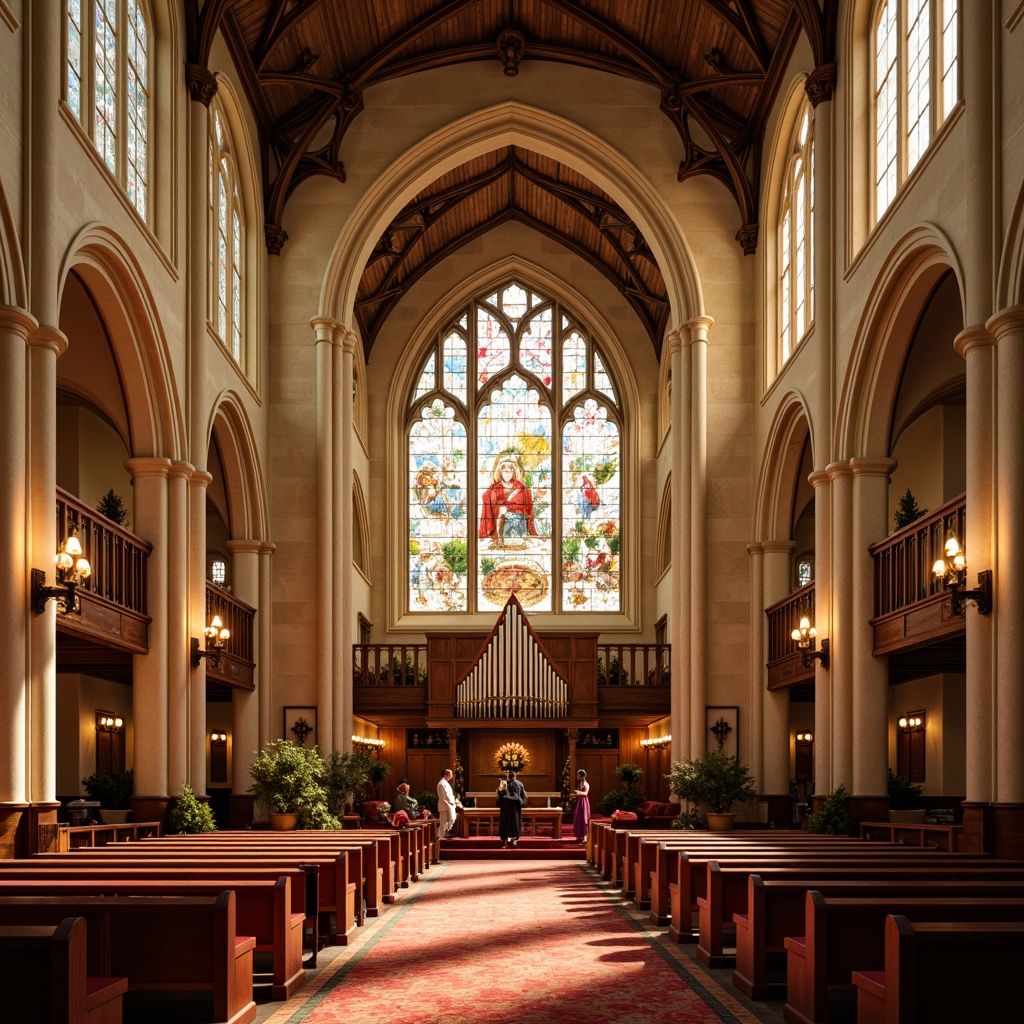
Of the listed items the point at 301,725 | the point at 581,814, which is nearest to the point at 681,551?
the point at 581,814

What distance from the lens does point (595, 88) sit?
2544 cm

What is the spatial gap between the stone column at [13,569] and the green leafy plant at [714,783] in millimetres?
12125

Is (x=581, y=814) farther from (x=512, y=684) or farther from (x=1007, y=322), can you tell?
(x=1007, y=322)

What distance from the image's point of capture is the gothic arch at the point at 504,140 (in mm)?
25188

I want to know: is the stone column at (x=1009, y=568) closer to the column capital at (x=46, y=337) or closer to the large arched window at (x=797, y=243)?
the large arched window at (x=797, y=243)

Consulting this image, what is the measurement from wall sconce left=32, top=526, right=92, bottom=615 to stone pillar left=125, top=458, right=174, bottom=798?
4.60 m

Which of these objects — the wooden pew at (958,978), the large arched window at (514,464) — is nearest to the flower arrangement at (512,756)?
the large arched window at (514,464)

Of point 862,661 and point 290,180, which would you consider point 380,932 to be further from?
point 290,180

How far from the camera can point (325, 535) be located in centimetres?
2462

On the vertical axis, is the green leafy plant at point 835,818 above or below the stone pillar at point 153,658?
below

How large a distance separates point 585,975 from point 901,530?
871cm

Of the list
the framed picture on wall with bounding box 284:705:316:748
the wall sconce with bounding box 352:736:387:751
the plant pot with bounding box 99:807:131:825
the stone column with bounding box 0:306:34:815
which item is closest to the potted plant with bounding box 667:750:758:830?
the framed picture on wall with bounding box 284:705:316:748

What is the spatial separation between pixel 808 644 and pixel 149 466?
9.50 metres

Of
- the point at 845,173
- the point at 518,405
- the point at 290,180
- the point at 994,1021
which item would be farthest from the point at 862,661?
the point at 518,405
